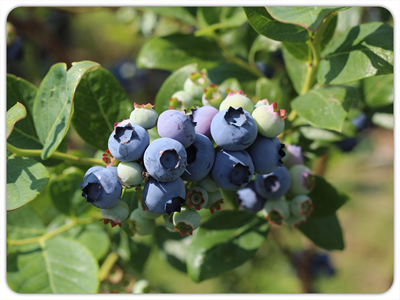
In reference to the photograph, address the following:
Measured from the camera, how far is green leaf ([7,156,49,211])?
958 millimetres

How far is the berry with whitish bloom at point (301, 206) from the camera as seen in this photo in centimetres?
113

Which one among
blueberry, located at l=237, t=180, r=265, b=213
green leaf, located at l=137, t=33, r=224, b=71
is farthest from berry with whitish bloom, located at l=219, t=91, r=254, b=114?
green leaf, located at l=137, t=33, r=224, b=71

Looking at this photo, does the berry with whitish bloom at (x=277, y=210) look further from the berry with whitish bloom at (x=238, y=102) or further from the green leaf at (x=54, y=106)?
the green leaf at (x=54, y=106)

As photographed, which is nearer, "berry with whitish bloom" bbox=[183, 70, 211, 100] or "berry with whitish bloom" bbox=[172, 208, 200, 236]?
"berry with whitish bloom" bbox=[172, 208, 200, 236]

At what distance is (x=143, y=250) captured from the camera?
163 centimetres

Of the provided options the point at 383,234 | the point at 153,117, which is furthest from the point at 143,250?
the point at 383,234

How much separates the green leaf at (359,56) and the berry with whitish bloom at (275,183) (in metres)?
0.35

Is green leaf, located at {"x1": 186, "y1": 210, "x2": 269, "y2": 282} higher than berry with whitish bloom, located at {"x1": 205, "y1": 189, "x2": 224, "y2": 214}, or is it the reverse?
berry with whitish bloom, located at {"x1": 205, "y1": 189, "x2": 224, "y2": 214}

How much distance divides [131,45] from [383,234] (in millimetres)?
4385

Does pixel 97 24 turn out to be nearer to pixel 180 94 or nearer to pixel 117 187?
pixel 180 94

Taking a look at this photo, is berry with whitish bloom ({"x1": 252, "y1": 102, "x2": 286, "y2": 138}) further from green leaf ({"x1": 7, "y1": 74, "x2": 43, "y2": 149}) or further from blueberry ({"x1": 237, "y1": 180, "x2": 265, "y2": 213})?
green leaf ({"x1": 7, "y1": 74, "x2": 43, "y2": 149})

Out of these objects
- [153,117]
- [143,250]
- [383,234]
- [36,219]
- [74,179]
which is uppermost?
[153,117]

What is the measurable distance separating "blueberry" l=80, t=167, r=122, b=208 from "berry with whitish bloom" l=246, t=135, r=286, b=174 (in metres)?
0.35

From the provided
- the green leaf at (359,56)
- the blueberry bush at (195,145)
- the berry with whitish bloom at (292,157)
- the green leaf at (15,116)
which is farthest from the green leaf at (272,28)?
the green leaf at (15,116)
